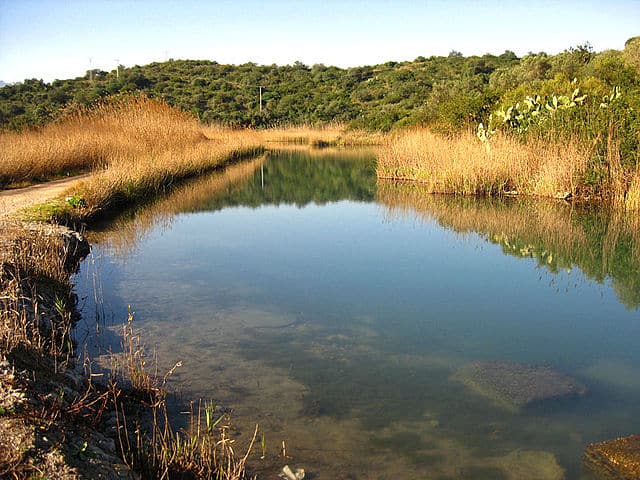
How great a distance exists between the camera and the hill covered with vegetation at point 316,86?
31.1 meters

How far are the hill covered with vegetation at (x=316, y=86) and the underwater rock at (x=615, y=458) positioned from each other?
1566cm

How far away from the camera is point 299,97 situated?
52.2m

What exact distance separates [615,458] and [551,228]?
725 centimetres

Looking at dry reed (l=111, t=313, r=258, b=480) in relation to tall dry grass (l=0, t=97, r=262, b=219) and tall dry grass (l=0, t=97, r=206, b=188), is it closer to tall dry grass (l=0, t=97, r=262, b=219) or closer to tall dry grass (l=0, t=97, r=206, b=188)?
tall dry grass (l=0, t=97, r=262, b=219)

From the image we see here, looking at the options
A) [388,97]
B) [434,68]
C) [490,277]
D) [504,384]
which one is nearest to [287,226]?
[490,277]

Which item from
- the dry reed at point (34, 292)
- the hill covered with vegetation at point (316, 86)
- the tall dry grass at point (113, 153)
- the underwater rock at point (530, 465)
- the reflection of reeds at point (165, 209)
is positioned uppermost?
the hill covered with vegetation at point (316, 86)

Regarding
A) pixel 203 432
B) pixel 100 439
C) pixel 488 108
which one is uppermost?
pixel 488 108

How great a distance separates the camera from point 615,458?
145 inches

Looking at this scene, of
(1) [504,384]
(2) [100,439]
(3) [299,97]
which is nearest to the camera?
(2) [100,439]

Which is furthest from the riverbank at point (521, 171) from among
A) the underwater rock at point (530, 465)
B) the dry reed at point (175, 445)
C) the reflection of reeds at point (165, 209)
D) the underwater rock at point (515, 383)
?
the dry reed at point (175, 445)

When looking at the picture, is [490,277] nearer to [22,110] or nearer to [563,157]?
[563,157]

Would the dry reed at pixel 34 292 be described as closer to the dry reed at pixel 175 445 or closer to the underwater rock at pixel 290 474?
the dry reed at pixel 175 445

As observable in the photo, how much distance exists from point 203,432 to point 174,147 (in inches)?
616

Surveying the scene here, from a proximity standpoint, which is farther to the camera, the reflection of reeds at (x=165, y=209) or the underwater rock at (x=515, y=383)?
the reflection of reeds at (x=165, y=209)
